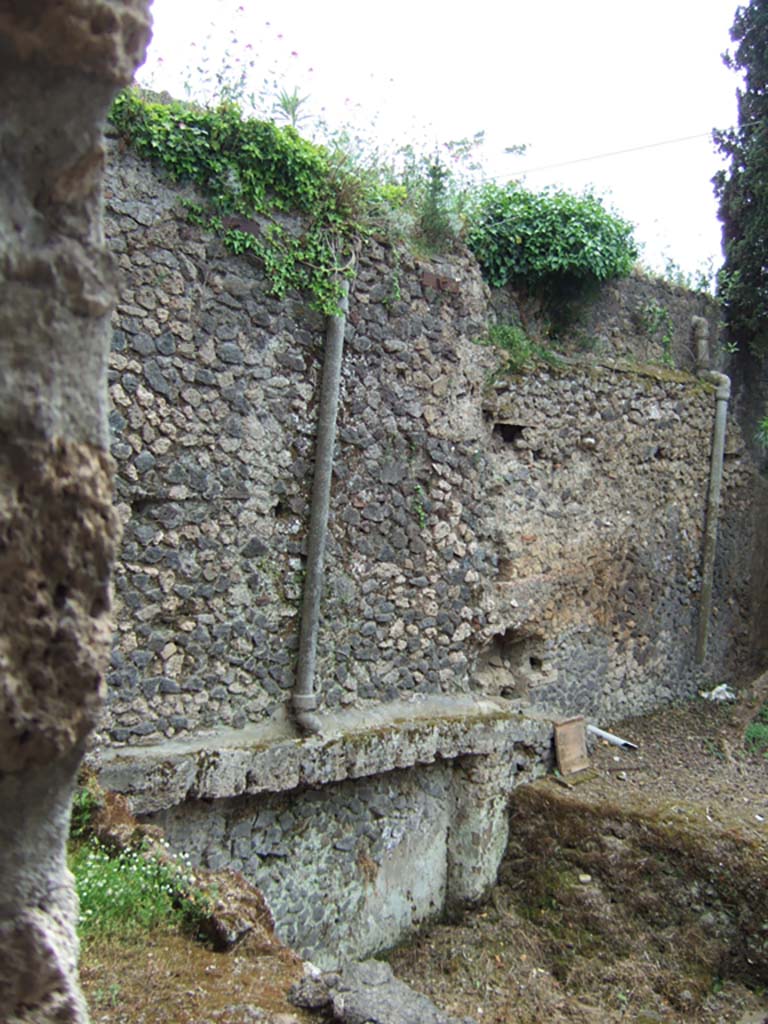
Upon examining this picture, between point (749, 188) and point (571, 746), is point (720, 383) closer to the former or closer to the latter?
point (749, 188)

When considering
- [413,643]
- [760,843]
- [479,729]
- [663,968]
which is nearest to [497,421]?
[413,643]

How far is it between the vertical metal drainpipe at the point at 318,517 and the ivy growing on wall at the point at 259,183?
0.33 metres

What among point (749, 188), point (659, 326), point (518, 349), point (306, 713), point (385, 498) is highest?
point (749, 188)

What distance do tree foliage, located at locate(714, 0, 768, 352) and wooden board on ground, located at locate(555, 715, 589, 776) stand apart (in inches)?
216

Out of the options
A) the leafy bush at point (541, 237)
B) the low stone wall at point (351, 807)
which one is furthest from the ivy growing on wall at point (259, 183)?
the low stone wall at point (351, 807)

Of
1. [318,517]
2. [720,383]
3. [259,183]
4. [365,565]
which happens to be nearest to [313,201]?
[259,183]

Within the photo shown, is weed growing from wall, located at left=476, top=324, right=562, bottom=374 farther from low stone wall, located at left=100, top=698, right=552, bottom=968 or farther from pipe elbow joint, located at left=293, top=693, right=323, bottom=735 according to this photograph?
pipe elbow joint, located at left=293, top=693, right=323, bottom=735

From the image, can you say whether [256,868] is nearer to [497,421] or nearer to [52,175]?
[497,421]

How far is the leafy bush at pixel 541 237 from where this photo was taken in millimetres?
8523

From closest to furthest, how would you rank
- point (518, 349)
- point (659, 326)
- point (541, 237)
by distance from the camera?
point (518, 349) → point (541, 237) → point (659, 326)

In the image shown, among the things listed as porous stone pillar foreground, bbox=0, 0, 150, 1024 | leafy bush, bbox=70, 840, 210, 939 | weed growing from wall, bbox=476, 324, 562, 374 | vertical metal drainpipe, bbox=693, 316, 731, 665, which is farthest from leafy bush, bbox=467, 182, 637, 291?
porous stone pillar foreground, bbox=0, 0, 150, 1024

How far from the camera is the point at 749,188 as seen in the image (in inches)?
433

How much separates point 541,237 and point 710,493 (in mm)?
3711

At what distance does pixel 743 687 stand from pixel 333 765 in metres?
6.22
